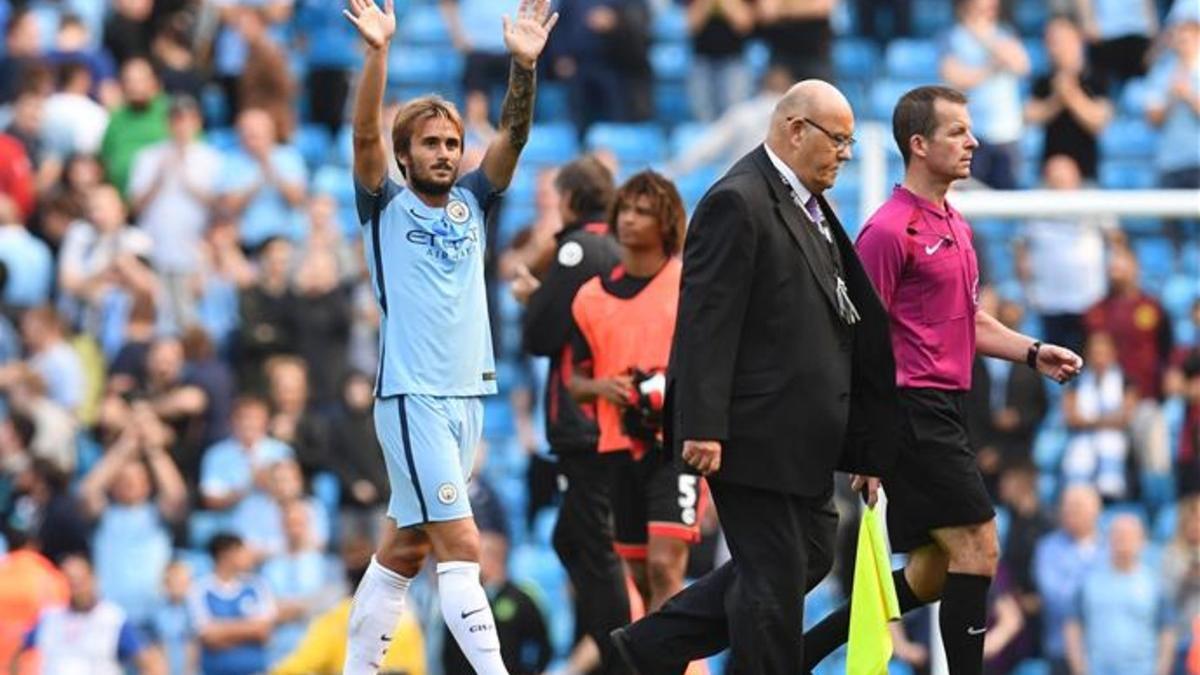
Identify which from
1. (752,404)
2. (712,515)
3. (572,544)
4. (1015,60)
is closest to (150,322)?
(712,515)

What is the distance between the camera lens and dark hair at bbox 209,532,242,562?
17.3m

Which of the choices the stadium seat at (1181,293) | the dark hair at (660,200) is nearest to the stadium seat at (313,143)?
the stadium seat at (1181,293)

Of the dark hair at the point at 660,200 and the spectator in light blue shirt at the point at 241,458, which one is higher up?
the dark hair at the point at 660,200

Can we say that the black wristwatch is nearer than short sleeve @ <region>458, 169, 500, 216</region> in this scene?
No

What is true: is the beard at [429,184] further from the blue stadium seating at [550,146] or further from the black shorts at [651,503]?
the blue stadium seating at [550,146]

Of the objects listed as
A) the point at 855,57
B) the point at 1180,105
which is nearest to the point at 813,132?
the point at 1180,105

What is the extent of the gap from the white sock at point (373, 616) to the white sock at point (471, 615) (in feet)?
0.93

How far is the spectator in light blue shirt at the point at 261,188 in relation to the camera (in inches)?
822

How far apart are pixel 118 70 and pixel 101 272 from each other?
289cm

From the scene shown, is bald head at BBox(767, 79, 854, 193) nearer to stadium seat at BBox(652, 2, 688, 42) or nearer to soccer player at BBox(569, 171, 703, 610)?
soccer player at BBox(569, 171, 703, 610)

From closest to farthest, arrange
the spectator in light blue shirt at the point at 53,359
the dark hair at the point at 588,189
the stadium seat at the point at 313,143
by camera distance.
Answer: the dark hair at the point at 588,189 < the spectator in light blue shirt at the point at 53,359 < the stadium seat at the point at 313,143

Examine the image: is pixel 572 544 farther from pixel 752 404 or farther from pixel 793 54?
pixel 793 54

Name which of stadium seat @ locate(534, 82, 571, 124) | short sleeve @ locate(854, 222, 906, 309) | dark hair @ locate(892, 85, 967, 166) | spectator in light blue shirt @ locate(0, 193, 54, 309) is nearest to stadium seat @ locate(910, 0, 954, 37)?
stadium seat @ locate(534, 82, 571, 124)

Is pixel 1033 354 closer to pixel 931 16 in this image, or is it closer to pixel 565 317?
pixel 565 317
